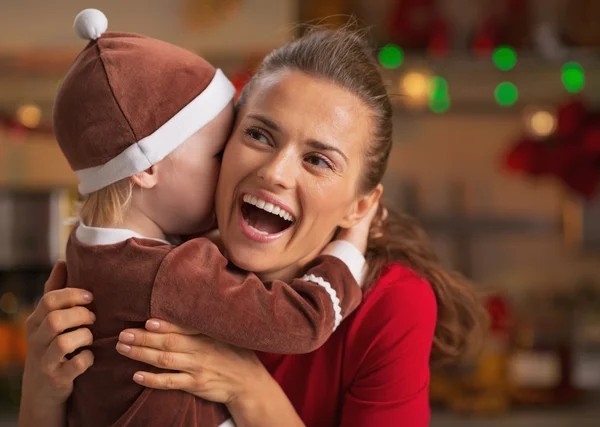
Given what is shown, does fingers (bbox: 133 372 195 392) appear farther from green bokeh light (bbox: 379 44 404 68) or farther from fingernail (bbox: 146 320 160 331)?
green bokeh light (bbox: 379 44 404 68)

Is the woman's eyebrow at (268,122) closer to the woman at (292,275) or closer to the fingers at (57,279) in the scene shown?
the woman at (292,275)

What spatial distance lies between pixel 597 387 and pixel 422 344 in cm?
214

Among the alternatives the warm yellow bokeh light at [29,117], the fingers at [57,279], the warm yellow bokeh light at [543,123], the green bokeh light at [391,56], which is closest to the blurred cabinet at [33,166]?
the warm yellow bokeh light at [29,117]

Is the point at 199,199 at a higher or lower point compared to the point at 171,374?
higher

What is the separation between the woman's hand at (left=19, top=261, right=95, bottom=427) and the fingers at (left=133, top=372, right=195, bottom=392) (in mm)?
100

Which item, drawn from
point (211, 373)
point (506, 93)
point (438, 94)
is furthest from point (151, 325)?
point (506, 93)

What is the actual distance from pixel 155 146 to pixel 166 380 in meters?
0.34

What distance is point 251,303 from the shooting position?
1.22 metres

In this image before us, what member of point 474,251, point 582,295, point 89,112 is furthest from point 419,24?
point 89,112

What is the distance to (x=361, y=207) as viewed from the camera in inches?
55.6

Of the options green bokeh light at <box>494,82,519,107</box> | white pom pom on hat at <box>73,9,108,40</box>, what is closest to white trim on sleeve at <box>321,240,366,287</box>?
white pom pom on hat at <box>73,9,108,40</box>

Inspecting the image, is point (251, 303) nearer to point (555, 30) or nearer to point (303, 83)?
point (303, 83)

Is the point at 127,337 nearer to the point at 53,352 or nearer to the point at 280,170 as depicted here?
the point at 53,352

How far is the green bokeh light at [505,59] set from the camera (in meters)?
3.16
